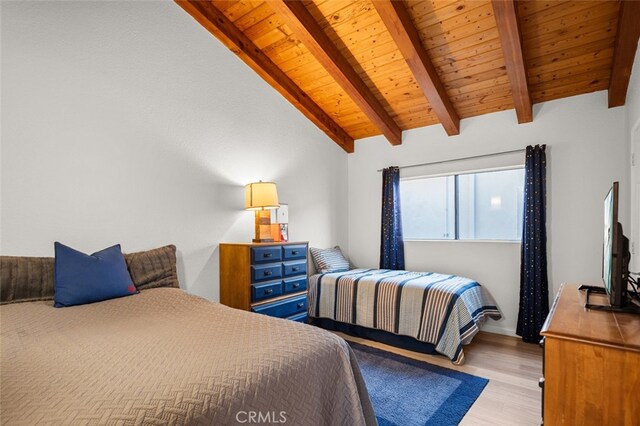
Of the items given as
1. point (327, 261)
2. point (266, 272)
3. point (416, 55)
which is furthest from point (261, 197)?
point (416, 55)

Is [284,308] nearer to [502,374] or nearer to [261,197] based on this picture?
[261,197]

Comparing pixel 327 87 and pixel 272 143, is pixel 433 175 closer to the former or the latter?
pixel 327 87

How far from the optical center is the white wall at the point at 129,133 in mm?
1925

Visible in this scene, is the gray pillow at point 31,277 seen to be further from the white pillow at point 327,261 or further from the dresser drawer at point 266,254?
the white pillow at point 327,261

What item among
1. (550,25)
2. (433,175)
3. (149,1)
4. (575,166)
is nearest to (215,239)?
(149,1)

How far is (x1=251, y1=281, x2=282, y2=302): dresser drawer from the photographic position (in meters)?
2.67

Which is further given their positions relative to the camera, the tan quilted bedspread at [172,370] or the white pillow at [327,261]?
the white pillow at [327,261]

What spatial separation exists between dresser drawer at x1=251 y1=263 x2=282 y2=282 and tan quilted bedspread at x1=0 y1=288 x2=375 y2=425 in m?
1.13

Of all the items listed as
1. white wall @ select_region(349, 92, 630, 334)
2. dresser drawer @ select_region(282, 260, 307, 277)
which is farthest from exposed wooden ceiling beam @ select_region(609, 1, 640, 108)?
dresser drawer @ select_region(282, 260, 307, 277)

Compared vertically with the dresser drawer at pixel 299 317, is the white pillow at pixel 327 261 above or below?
above

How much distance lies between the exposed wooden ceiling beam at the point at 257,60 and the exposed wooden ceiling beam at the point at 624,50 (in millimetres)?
2755

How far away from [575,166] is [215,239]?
3498 millimetres

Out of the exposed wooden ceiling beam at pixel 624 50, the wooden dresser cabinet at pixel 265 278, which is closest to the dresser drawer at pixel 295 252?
the wooden dresser cabinet at pixel 265 278

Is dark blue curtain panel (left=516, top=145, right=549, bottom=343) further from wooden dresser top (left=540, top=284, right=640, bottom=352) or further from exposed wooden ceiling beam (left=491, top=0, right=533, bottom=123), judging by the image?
wooden dresser top (left=540, top=284, right=640, bottom=352)
